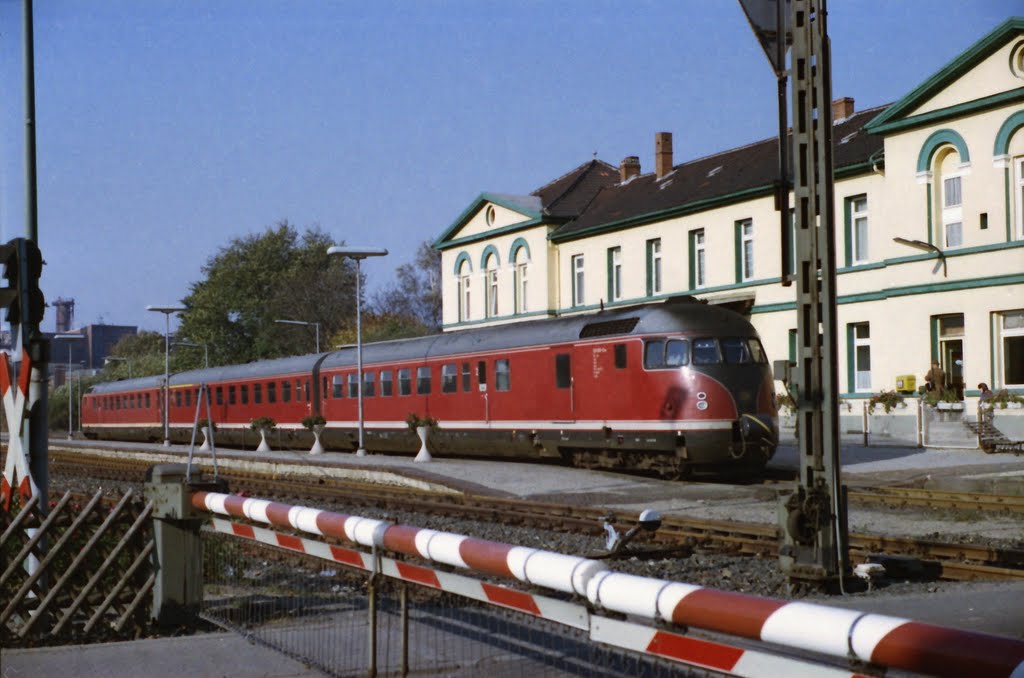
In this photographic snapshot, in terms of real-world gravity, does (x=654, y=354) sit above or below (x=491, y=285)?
below

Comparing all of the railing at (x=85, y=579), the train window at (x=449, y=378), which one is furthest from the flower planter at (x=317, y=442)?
the railing at (x=85, y=579)

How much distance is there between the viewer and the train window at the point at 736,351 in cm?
2272

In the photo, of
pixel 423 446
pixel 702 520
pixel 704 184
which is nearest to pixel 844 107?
pixel 704 184

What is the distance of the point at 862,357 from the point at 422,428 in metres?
13.5

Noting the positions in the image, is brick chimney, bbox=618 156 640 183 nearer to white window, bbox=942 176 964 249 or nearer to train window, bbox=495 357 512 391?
white window, bbox=942 176 964 249

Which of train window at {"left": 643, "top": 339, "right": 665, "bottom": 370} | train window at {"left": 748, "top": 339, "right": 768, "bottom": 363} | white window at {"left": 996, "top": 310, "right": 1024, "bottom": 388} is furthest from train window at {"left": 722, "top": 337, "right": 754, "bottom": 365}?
white window at {"left": 996, "top": 310, "right": 1024, "bottom": 388}

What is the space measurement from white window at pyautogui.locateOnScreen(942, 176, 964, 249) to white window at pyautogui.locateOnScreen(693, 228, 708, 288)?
33.0 feet

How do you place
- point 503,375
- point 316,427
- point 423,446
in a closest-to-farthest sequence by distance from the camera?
point 503,375
point 423,446
point 316,427

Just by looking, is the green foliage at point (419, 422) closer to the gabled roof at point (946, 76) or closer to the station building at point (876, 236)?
the station building at point (876, 236)

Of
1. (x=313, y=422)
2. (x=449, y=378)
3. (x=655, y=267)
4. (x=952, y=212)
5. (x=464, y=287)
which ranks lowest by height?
(x=313, y=422)

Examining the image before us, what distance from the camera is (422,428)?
1174 inches

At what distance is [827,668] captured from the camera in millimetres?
3113

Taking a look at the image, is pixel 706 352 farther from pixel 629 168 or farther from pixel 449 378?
pixel 629 168

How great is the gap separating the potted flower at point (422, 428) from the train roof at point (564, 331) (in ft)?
5.51
